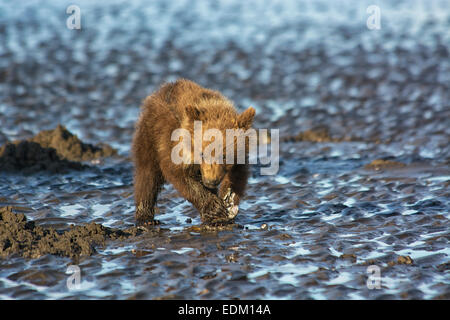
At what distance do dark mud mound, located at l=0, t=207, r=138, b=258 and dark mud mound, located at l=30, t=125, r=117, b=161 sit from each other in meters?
4.67

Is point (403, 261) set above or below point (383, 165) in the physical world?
below

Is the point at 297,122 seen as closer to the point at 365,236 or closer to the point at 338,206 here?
the point at 338,206

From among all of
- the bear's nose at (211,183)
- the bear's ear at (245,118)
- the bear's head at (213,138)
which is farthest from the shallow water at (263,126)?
the bear's ear at (245,118)

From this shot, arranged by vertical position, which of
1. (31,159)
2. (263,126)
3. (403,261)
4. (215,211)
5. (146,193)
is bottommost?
(403,261)

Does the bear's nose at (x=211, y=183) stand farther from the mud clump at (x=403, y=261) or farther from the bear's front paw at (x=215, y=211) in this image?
the mud clump at (x=403, y=261)

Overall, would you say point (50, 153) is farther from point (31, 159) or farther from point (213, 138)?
point (213, 138)

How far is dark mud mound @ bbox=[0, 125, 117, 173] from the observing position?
41.2 ft

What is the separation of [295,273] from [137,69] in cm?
1399

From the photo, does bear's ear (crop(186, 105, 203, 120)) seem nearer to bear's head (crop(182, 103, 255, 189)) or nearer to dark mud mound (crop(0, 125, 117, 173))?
bear's head (crop(182, 103, 255, 189))

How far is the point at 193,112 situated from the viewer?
841cm

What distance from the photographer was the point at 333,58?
20.9m

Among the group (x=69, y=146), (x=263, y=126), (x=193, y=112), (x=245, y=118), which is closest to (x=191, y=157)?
(x=193, y=112)

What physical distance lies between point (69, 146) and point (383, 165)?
20.6 ft
